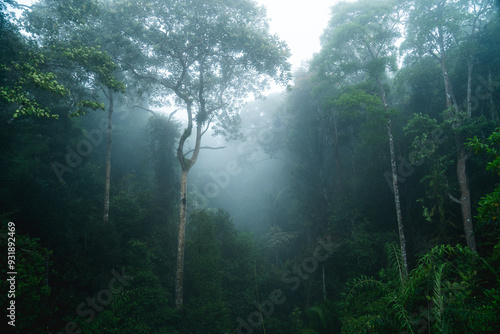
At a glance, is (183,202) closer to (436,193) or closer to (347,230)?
(347,230)

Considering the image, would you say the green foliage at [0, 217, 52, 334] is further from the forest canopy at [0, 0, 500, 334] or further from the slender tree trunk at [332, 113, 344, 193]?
the slender tree trunk at [332, 113, 344, 193]

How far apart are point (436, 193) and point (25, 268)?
44.5 feet

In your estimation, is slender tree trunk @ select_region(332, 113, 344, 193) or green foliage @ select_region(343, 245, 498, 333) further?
slender tree trunk @ select_region(332, 113, 344, 193)

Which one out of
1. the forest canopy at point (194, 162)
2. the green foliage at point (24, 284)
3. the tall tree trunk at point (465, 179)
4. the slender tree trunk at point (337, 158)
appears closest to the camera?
the green foliage at point (24, 284)

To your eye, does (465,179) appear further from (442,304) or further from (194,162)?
(194,162)

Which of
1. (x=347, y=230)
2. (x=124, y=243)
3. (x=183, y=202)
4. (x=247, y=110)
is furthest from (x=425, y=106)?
(x=247, y=110)

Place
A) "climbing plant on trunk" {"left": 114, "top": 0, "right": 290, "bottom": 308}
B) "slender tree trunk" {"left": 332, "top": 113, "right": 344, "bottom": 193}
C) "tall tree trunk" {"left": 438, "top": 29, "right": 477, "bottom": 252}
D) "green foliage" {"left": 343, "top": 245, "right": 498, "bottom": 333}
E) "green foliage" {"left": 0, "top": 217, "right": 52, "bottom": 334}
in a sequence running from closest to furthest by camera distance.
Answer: "green foliage" {"left": 343, "top": 245, "right": 498, "bottom": 333}
"green foliage" {"left": 0, "top": 217, "right": 52, "bottom": 334}
"tall tree trunk" {"left": 438, "top": 29, "right": 477, "bottom": 252}
"climbing plant on trunk" {"left": 114, "top": 0, "right": 290, "bottom": 308}
"slender tree trunk" {"left": 332, "top": 113, "right": 344, "bottom": 193}

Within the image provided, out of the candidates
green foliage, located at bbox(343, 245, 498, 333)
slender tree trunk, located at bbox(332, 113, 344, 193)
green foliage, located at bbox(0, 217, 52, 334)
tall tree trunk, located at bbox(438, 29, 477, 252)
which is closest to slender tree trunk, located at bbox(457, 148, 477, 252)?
tall tree trunk, located at bbox(438, 29, 477, 252)

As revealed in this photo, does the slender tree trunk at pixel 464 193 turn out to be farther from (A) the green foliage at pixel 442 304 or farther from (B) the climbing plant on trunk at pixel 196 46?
(B) the climbing plant on trunk at pixel 196 46

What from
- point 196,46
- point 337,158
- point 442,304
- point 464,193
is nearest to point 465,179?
point 464,193

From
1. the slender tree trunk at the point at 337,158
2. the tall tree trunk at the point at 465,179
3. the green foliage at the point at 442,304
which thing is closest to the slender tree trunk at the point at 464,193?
the tall tree trunk at the point at 465,179

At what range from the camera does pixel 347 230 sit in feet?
A: 43.8

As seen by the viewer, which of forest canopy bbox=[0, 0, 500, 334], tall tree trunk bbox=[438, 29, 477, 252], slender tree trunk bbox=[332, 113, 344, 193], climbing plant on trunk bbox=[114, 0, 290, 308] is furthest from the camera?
slender tree trunk bbox=[332, 113, 344, 193]

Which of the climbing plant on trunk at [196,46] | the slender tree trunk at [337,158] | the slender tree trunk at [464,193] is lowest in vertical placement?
the slender tree trunk at [464,193]
